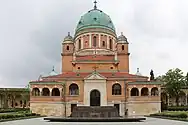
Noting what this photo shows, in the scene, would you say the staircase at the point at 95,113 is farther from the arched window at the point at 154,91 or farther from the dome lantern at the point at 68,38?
the dome lantern at the point at 68,38

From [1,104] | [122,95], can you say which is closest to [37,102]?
[122,95]

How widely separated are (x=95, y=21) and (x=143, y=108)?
20.8m

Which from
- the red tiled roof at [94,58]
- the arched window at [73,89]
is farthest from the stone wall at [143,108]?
the red tiled roof at [94,58]

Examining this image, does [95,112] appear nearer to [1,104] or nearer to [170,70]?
[170,70]

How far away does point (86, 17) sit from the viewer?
62812 millimetres

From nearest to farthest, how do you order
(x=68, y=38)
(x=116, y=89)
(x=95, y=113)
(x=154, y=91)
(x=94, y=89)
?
(x=95, y=113)
(x=94, y=89)
(x=116, y=89)
(x=154, y=91)
(x=68, y=38)

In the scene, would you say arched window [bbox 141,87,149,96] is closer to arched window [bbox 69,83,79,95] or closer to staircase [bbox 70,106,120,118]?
arched window [bbox 69,83,79,95]

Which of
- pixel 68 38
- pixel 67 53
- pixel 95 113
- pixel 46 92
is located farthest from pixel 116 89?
pixel 95 113

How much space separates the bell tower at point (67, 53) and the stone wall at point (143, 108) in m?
15.4

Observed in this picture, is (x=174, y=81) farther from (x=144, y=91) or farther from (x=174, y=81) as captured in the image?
(x=144, y=91)

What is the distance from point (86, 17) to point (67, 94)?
18935 millimetres

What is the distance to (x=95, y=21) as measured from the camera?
6088 centimetres

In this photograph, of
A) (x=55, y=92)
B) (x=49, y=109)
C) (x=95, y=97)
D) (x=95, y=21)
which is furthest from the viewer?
(x=95, y=21)

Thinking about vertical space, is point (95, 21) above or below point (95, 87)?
above
